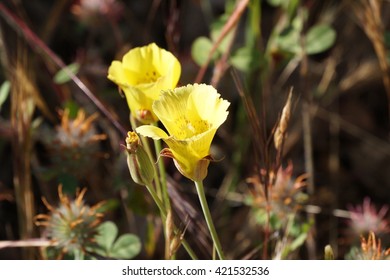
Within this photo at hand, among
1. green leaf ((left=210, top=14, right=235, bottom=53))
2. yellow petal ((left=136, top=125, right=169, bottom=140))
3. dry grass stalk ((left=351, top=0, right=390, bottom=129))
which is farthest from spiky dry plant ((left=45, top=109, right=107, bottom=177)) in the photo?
dry grass stalk ((left=351, top=0, right=390, bottom=129))

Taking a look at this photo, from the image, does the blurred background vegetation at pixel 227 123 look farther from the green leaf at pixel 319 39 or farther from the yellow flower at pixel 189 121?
the yellow flower at pixel 189 121

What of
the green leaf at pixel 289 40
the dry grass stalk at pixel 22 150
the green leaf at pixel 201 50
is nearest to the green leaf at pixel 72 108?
the dry grass stalk at pixel 22 150

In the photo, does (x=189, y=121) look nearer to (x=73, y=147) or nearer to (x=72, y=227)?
(x=72, y=227)

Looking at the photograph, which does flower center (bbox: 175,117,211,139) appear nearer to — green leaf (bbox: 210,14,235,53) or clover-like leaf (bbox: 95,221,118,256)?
clover-like leaf (bbox: 95,221,118,256)

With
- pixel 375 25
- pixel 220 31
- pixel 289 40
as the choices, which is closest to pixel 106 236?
pixel 220 31
